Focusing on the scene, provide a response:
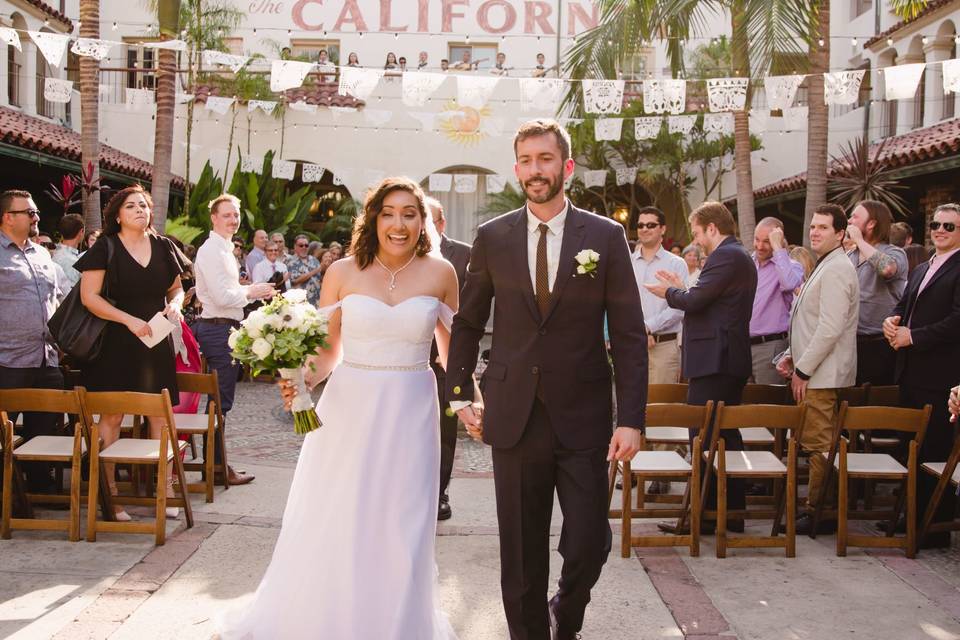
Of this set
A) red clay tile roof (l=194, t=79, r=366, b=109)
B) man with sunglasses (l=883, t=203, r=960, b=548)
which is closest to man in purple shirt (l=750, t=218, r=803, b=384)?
man with sunglasses (l=883, t=203, r=960, b=548)

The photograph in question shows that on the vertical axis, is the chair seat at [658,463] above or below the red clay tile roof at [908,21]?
below

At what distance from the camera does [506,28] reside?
1079 inches

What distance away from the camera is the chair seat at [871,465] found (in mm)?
5648

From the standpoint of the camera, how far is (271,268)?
13391 mm

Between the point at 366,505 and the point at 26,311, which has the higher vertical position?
the point at 26,311

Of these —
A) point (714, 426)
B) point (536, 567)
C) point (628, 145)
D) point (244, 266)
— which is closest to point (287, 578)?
point (536, 567)

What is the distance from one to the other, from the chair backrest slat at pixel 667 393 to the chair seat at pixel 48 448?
360cm

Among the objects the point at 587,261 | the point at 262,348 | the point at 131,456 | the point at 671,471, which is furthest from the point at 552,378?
the point at 131,456

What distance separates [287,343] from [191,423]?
2537 mm

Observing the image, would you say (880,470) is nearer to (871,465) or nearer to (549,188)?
(871,465)

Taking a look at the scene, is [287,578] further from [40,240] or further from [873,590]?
[40,240]

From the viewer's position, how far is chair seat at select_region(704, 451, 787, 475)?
5.57m

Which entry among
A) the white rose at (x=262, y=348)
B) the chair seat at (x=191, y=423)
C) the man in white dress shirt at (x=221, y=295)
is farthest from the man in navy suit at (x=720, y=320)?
the chair seat at (x=191, y=423)

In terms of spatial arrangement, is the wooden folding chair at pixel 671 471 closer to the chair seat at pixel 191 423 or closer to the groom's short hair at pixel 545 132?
→ the groom's short hair at pixel 545 132
